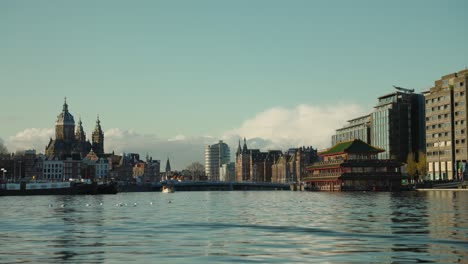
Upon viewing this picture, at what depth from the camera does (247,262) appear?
3155cm

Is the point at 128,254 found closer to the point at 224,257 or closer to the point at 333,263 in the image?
the point at 224,257

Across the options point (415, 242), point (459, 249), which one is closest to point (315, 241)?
point (415, 242)

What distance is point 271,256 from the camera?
111ft

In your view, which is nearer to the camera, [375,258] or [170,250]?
[375,258]

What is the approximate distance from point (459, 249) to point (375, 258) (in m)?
6.09

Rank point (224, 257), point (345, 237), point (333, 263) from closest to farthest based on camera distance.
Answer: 1. point (333, 263)
2. point (224, 257)
3. point (345, 237)

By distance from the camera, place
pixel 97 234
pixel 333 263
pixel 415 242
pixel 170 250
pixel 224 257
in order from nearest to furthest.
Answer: pixel 333 263 → pixel 224 257 → pixel 170 250 → pixel 415 242 → pixel 97 234

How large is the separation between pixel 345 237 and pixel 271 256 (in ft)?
36.8

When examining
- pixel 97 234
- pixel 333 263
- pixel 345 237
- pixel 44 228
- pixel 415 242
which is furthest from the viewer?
pixel 44 228

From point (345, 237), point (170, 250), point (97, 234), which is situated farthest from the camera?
point (97, 234)

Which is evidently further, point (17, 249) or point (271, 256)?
point (17, 249)

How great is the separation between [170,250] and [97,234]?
13.2m

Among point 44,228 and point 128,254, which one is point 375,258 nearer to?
point 128,254

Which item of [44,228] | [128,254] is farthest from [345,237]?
[44,228]
